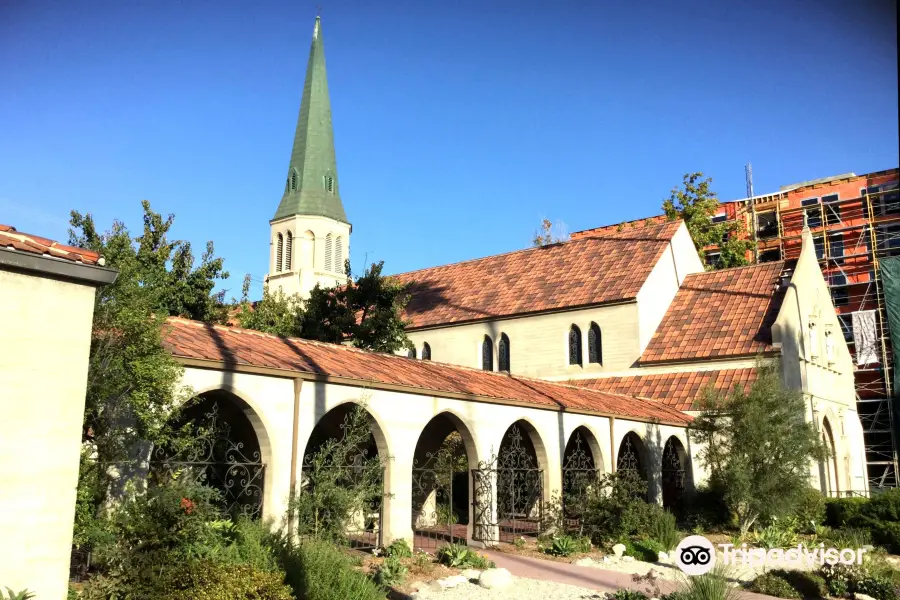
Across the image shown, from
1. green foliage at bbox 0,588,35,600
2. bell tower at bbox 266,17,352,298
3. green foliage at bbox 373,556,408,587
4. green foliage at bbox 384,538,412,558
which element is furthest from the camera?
bell tower at bbox 266,17,352,298

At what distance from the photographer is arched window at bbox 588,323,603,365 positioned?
32250 millimetres

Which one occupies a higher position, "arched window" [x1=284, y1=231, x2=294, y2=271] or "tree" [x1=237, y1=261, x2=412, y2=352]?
"arched window" [x1=284, y1=231, x2=294, y2=271]

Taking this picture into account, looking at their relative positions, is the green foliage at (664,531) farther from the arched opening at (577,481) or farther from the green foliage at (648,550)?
the arched opening at (577,481)

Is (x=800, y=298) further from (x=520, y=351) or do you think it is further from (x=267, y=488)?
(x=267, y=488)

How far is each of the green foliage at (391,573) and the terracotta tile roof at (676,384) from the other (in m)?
16.1

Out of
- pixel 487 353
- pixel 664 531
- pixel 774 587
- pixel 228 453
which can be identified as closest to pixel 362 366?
pixel 228 453

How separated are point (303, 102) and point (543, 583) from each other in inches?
1963

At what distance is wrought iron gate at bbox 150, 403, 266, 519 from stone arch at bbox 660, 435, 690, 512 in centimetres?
1464

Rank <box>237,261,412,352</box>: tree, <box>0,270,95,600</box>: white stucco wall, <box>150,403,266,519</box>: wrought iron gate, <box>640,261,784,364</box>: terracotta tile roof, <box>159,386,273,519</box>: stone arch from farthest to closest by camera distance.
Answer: <box>640,261,784,364</box>: terracotta tile roof < <box>237,261,412,352</box>: tree < <box>159,386,273,519</box>: stone arch < <box>150,403,266,519</box>: wrought iron gate < <box>0,270,95,600</box>: white stucco wall

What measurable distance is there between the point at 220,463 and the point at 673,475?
17.7 meters

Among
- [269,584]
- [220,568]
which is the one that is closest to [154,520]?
[220,568]

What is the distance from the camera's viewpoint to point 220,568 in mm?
10188

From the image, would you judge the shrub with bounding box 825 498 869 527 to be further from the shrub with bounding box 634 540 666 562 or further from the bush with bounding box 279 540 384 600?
the bush with bounding box 279 540 384 600

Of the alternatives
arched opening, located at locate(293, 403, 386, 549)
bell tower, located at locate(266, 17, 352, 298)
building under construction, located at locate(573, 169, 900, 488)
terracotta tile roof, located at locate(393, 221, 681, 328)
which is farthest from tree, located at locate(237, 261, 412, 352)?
bell tower, located at locate(266, 17, 352, 298)
